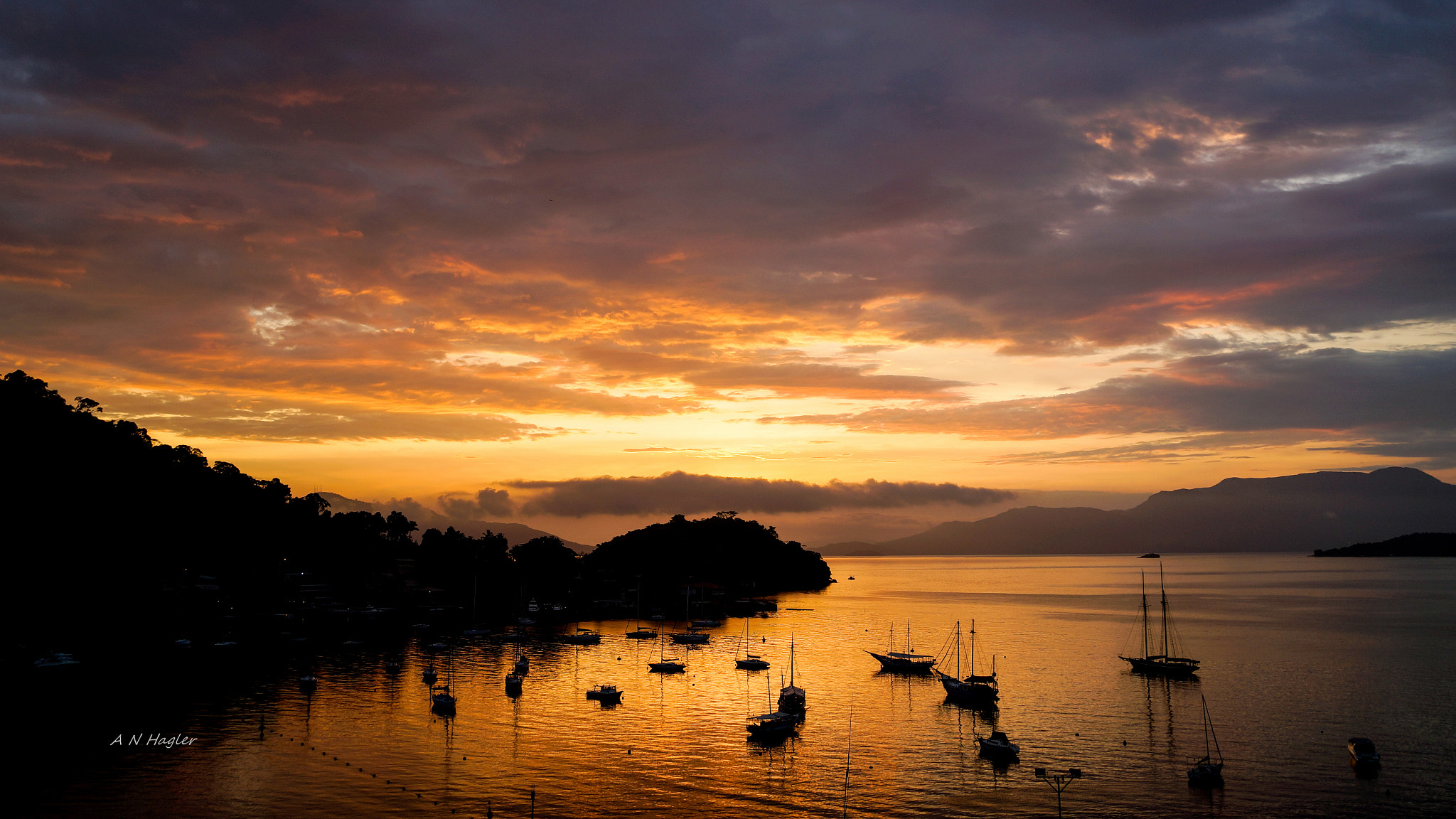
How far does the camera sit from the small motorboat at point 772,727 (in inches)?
2970

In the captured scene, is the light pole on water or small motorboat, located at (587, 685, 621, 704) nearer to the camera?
the light pole on water

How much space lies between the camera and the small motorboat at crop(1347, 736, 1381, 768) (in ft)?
220

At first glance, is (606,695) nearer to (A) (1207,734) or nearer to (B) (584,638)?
(B) (584,638)

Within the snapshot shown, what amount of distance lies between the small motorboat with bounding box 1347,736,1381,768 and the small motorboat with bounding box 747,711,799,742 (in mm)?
44828

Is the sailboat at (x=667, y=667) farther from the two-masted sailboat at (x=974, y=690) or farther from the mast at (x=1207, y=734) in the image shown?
the mast at (x=1207, y=734)

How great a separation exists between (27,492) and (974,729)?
411 ft

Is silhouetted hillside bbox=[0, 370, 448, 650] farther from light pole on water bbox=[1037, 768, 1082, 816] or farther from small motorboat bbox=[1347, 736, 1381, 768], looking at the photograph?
small motorboat bbox=[1347, 736, 1381, 768]

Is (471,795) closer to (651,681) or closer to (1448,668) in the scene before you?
(651,681)

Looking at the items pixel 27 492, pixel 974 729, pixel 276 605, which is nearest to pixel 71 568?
pixel 27 492

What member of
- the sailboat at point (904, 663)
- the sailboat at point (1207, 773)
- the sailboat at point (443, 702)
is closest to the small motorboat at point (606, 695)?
the sailboat at point (443, 702)

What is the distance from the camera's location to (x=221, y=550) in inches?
6580

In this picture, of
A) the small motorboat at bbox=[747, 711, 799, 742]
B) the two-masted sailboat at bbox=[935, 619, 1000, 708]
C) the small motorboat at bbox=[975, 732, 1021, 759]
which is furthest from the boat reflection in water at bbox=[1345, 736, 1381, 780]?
the small motorboat at bbox=[747, 711, 799, 742]

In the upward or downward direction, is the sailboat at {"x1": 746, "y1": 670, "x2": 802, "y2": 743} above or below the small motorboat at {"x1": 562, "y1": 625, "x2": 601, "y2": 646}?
above

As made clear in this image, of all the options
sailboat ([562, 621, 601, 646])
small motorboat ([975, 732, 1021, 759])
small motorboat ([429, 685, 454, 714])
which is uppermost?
small motorboat ([429, 685, 454, 714])
